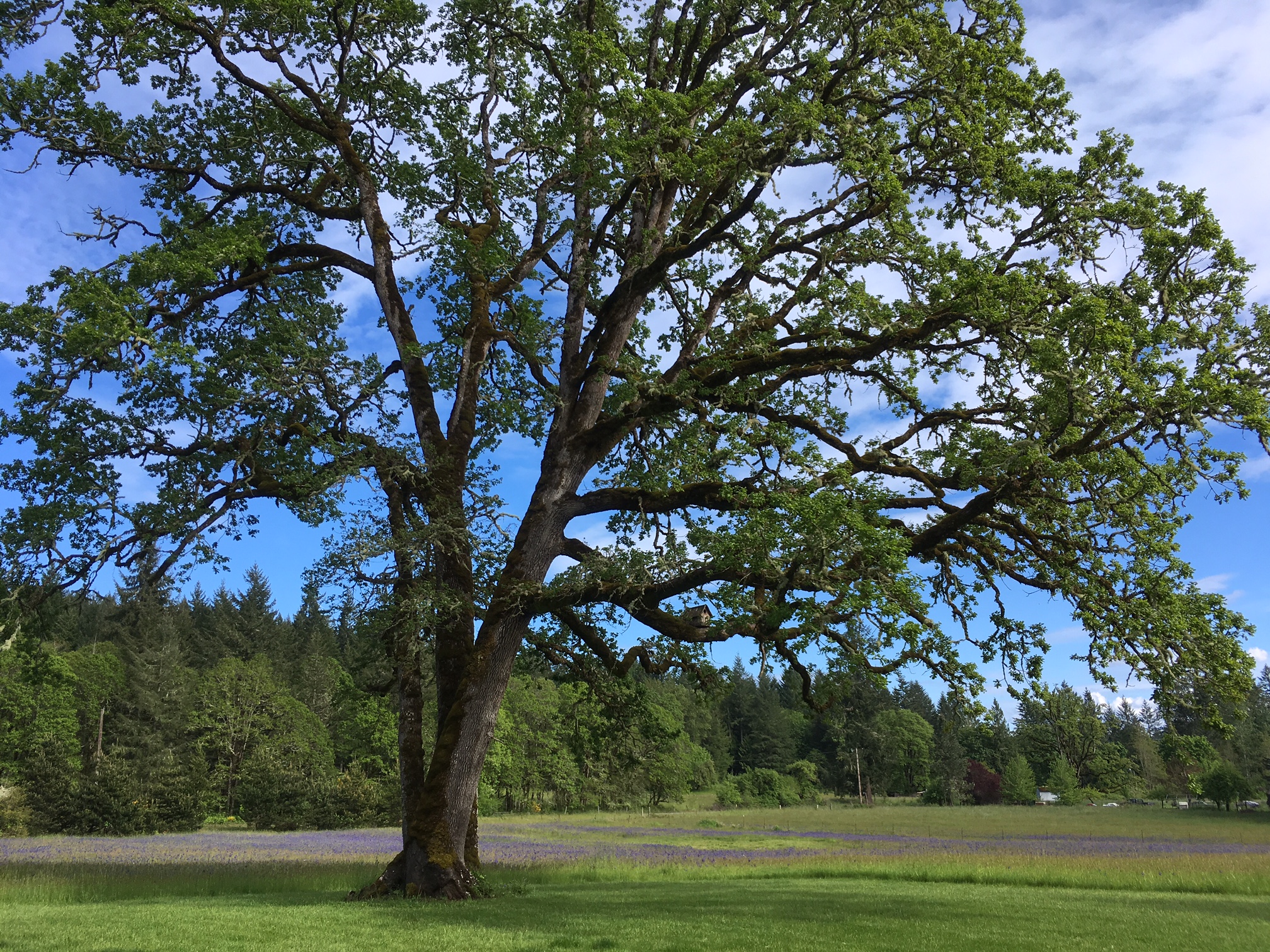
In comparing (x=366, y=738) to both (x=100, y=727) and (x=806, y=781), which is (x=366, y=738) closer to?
(x=100, y=727)

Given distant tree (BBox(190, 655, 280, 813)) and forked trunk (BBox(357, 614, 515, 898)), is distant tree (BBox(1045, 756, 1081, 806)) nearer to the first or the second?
distant tree (BBox(190, 655, 280, 813))

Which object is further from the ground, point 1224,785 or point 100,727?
point 100,727

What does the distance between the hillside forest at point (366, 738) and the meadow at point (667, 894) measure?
279 cm

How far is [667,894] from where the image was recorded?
627 inches

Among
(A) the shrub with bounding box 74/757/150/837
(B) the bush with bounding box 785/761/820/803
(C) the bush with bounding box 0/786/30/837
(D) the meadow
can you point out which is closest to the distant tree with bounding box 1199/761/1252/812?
(D) the meadow

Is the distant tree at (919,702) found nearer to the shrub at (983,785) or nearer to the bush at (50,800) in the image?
the shrub at (983,785)

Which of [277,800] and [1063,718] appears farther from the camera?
[277,800]

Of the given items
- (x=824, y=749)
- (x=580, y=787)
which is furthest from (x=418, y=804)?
(x=824, y=749)

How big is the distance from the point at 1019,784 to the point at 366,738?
6987cm

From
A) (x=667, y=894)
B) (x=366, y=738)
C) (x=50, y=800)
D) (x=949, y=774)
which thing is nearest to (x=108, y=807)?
(x=50, y=800)

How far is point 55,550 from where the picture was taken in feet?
46.0

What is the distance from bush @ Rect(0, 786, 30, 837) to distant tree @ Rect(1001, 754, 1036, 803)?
88.8m

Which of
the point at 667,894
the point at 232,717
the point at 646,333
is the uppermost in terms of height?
the point at 646,333

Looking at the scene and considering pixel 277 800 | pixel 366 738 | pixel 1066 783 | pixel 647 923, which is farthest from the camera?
pixel 1066 783
